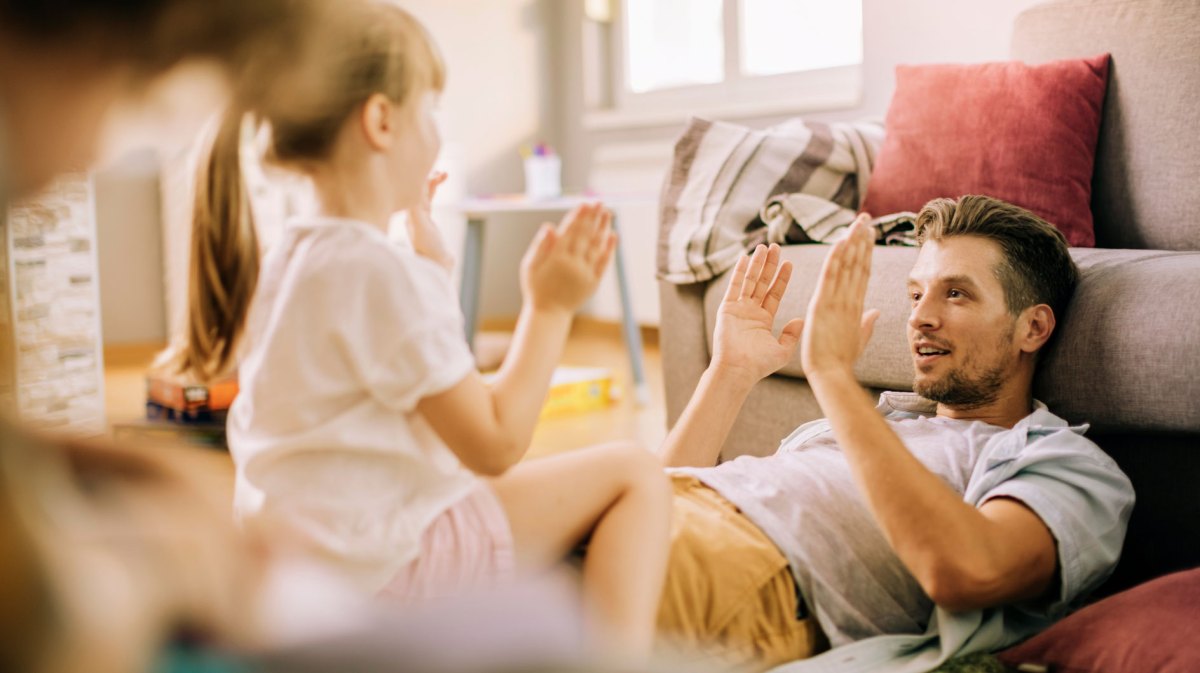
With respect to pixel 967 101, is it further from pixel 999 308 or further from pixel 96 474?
pixel 96 474

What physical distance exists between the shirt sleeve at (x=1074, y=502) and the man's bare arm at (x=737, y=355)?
0.22m

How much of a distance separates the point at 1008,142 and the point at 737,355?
0.67m

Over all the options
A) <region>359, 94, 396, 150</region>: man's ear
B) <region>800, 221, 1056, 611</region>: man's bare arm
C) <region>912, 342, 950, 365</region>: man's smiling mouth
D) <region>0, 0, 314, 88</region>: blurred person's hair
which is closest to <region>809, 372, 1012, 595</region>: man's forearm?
<region>800, 221, 1056, 611</region>: man's bare arm

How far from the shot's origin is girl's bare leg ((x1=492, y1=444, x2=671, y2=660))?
54 centimetres

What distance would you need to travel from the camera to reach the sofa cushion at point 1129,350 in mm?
1004

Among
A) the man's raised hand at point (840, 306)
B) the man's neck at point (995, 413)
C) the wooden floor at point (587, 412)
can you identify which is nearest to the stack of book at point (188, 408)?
the wooden floor at point (587, 412)

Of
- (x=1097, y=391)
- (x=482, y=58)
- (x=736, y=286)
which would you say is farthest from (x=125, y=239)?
(x=482, y=58)

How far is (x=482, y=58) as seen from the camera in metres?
3.83

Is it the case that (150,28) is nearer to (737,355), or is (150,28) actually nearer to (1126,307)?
(737,355)

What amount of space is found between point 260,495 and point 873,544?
560 millimetres

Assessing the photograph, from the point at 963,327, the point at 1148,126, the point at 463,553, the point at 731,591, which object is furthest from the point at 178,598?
the point at 1148,126

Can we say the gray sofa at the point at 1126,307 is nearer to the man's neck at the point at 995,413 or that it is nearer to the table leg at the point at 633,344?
the man's neck at the point at 995,413

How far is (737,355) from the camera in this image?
3.15 ft

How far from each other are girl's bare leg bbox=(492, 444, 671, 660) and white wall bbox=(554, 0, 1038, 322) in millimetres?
1944
